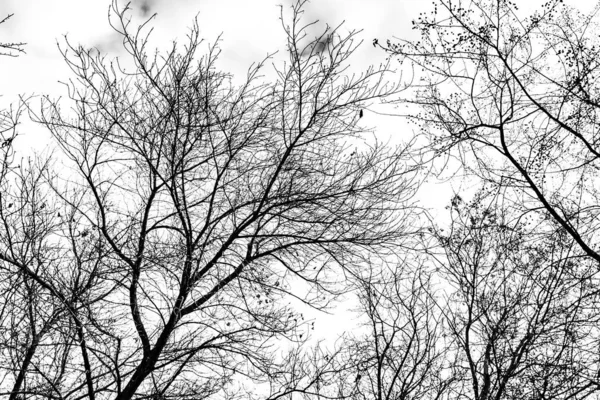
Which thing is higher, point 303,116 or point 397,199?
point 303,116

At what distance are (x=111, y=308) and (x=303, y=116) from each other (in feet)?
11.2

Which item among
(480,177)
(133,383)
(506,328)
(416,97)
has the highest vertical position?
(416,97)

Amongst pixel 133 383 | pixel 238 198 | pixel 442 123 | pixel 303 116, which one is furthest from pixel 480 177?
pixel 133 383

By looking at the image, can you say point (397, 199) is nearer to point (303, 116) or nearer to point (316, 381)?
point (303, 116)

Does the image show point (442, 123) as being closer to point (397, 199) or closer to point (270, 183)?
point (397, 199)

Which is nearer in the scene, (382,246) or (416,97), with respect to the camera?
(416,97)

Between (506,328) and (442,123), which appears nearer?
(442,123)

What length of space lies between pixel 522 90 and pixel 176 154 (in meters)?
4.07

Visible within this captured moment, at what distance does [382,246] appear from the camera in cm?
668

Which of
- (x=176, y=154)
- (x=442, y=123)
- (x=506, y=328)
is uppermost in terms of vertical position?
(x=176, y=154)

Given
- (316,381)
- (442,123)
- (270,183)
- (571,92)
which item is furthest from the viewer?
(316,381)

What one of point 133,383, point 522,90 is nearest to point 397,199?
point 522,90

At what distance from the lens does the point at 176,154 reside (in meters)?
6.77

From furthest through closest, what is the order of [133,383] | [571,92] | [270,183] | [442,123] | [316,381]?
[316,381]
[270,183]
[133,383]
[442,123]
[571,92]
